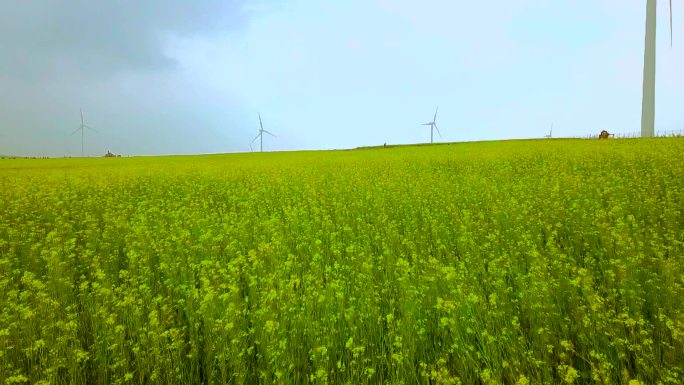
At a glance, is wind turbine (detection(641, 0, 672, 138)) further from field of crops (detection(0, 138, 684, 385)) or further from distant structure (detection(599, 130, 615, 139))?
field of crops (detection(0, 138, 684, 385))

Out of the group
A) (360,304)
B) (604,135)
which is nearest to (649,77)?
(604,135)

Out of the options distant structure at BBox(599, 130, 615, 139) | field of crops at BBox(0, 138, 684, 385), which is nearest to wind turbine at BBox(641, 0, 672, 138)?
distant structure at BBox(599, 130, 615, 139)

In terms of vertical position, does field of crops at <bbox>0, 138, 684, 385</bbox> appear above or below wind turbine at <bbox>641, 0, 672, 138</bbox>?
below

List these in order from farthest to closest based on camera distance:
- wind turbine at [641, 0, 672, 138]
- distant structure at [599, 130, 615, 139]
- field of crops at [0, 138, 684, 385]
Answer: distant structure at [599, 130, 615, 139] → wind turbine at [641, 0, 672, 138] → field of crops at [0, 138, 684, 385]

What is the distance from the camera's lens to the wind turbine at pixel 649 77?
120ft

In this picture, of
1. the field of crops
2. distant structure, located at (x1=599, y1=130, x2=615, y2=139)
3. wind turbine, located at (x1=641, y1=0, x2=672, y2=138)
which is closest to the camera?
the field of crops

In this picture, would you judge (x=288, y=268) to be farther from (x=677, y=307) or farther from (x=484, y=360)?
(x=677, y=307)

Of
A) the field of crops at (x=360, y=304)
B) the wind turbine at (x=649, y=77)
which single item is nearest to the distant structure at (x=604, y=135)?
the wind turbine at (x=649, y=77)

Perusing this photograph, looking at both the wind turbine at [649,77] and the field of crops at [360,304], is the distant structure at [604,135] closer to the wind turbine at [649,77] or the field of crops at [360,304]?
the wind turbine at [649,77]

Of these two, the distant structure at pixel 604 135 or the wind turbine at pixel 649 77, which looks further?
the distant structure at pixel 604 135

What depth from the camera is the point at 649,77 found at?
1485 inches

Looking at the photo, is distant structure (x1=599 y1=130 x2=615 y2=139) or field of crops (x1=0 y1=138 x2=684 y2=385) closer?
field of crops (x1=0 y1=138 x2=684 y2=385)

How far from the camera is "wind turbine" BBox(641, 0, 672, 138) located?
36.6 metres

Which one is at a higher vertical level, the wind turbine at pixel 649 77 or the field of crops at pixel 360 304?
the wind turbine at pixel 649 77
